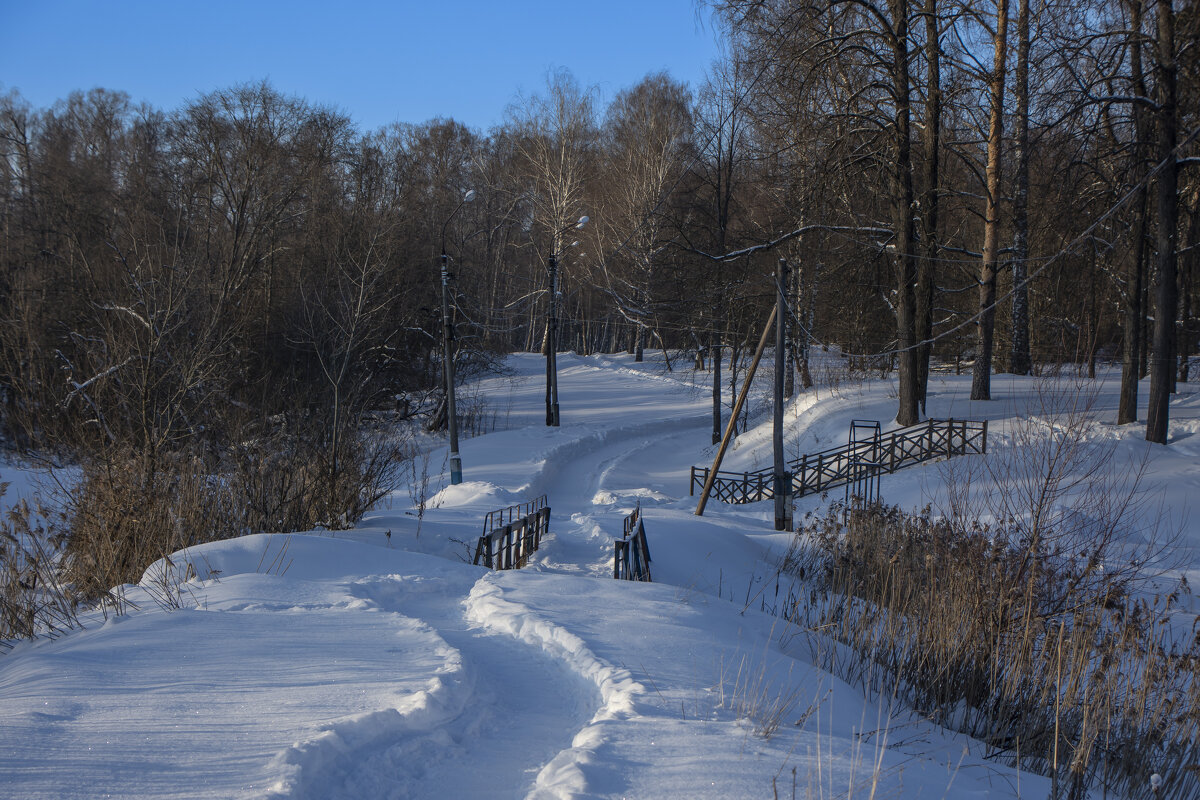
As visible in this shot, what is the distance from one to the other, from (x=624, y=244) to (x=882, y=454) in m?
23.0

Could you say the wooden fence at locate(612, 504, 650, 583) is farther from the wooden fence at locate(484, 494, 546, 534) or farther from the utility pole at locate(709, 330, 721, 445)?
the utility pole at locate(709, 330, 721, 445)

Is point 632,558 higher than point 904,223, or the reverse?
point 904,223

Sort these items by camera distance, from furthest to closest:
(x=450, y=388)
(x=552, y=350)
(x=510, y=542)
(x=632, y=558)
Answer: (x=552, y=350) < (x=450, y=388) < (x=510, y=542) < (x=632, y=558)

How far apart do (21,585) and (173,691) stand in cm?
224

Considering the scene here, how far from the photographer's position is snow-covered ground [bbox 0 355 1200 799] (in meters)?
3.15

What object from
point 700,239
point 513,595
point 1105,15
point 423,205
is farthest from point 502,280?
point 513,595

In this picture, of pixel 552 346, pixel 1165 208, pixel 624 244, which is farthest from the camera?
pixel 624 244

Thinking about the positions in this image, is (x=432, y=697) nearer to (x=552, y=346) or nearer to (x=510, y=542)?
(x=510, y=542)

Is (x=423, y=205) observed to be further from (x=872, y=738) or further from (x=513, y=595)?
(x=872, y=738)

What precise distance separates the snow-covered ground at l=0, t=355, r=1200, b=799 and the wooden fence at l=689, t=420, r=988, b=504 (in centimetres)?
1223

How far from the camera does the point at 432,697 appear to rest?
3.96 metres

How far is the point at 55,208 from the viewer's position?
27.9 m

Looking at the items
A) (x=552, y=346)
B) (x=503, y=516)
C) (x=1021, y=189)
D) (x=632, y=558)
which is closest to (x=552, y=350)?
(x=552, y=346)

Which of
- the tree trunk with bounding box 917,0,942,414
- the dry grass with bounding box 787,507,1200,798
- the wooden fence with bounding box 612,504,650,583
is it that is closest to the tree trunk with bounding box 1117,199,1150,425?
the tree trunk with bounding box 917,0,942,414
